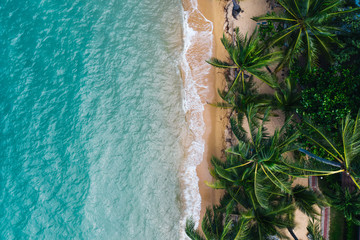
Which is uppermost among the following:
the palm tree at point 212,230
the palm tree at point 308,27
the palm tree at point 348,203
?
the palm tree at point 308,27

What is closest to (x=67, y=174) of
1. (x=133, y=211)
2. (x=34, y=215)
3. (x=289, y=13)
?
(x=34, y=215)

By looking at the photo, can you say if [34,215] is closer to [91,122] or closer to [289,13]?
[91,122]

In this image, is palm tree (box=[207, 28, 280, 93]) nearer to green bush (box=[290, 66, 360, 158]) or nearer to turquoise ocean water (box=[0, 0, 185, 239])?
green bush (box=[290, 66, 360, 158])

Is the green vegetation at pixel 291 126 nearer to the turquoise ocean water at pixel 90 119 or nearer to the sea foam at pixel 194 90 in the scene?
the sea foam at pixel 194 90

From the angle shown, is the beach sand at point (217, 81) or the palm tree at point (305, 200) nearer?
the palm tree at point (305, 200)

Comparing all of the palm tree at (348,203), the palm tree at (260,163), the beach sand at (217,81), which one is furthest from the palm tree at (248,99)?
the palm tree at (348,203)

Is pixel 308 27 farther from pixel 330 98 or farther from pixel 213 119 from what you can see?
pixel 213 119

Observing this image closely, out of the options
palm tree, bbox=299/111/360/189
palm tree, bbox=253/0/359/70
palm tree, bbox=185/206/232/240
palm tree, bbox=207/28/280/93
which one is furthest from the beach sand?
palm tree, bbox=299/111/360/189
